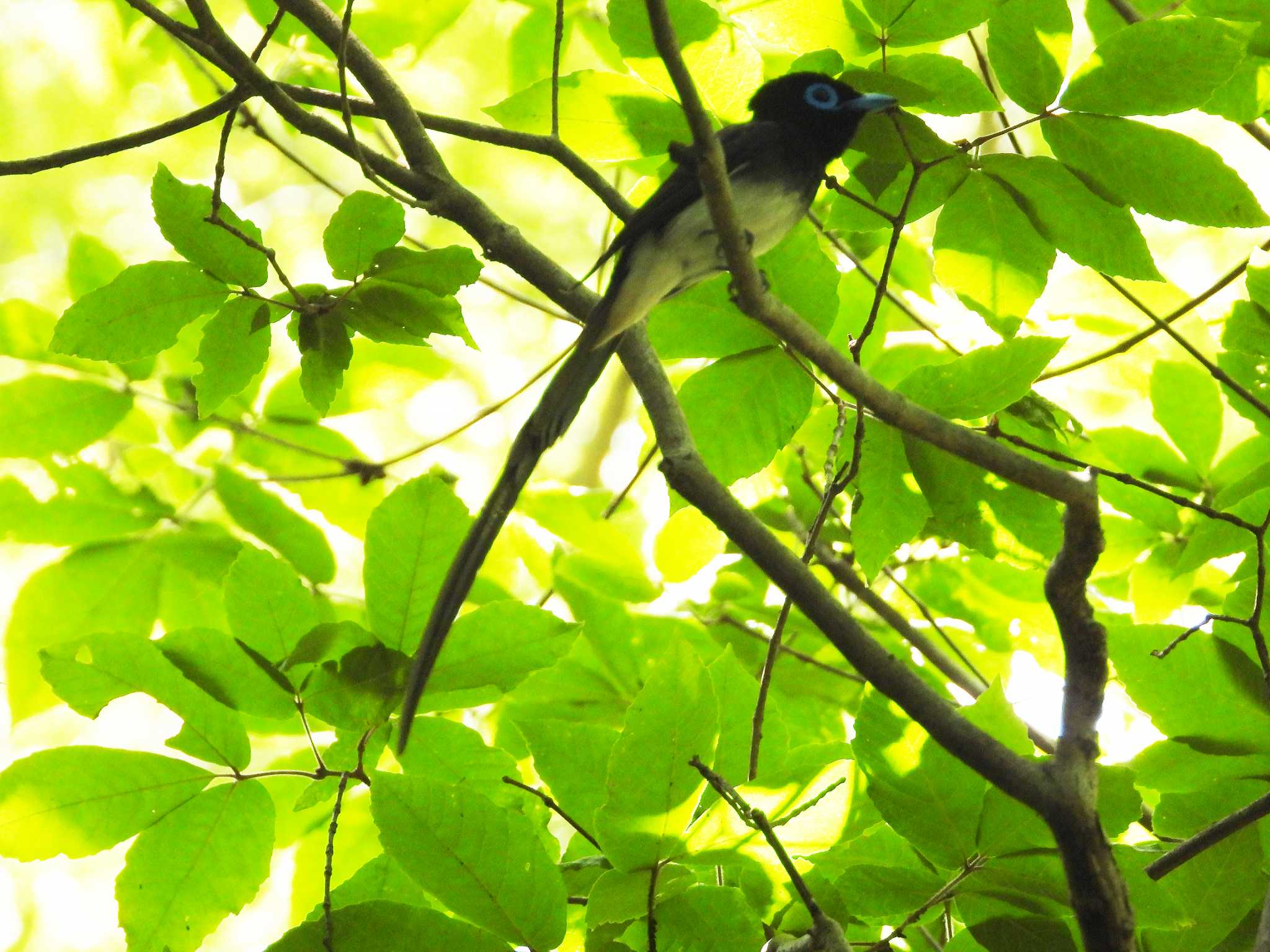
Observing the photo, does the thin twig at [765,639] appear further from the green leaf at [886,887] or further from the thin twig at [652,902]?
the thin twig at [652,902]

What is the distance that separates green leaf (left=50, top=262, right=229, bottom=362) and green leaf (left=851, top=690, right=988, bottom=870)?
1419 mm

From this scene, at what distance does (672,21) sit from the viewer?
2.38m

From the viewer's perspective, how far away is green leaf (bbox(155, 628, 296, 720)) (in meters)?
1.96

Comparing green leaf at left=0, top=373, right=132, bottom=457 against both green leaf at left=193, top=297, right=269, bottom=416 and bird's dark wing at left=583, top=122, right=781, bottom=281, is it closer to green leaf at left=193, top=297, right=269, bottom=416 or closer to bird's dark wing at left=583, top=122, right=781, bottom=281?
green leaf at left=193, top=297, right=269, bottom=416

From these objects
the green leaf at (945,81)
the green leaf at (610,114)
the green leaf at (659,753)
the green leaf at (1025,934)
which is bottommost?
the green leaf at (1025,934)

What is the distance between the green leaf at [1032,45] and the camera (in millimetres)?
2217

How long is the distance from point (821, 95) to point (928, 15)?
0.91 meters

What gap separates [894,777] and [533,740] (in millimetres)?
543

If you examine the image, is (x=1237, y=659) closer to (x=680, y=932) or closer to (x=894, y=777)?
(x=894, y=777)

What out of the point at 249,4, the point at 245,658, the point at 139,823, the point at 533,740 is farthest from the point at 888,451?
the point at 249,4

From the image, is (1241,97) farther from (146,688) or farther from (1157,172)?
(146,688)

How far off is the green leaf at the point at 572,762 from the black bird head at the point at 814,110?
1.59 metres

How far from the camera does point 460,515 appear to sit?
6.67ft

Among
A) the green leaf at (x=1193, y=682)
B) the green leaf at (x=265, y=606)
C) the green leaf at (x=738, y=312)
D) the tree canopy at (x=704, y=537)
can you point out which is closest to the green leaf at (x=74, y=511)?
the tree canopy at (x=704, y=537)
